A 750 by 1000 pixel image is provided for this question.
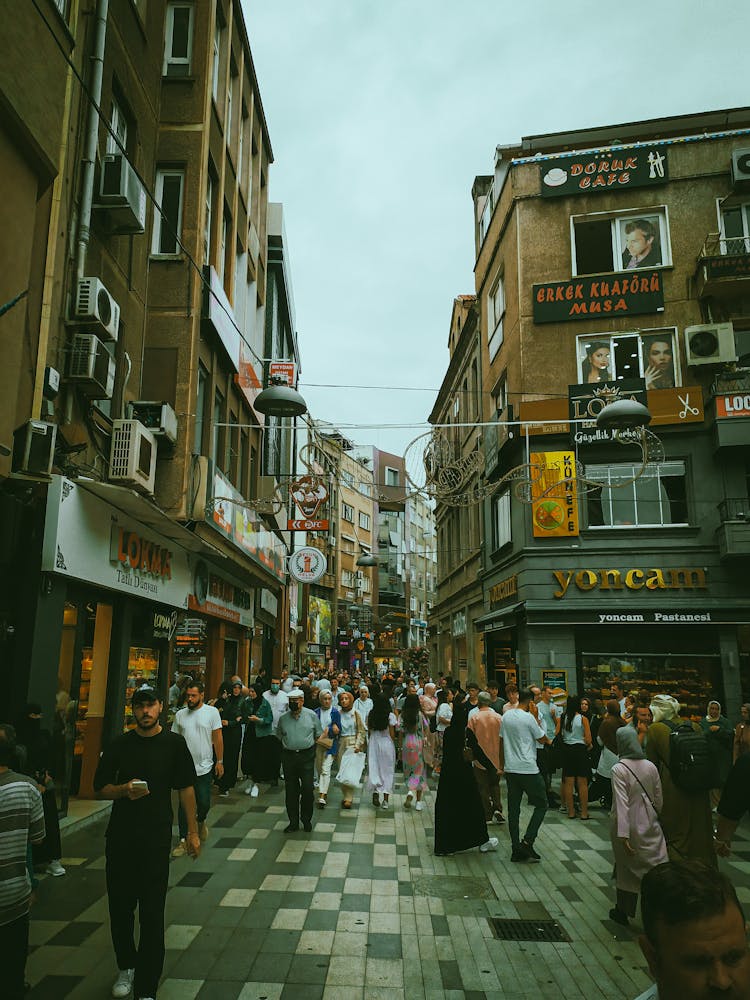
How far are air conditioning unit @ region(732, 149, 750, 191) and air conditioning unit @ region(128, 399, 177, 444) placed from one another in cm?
1688

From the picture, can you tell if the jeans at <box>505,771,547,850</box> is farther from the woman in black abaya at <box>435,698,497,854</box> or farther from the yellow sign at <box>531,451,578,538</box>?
the yellow sign at <box>531,451,578,538</box>

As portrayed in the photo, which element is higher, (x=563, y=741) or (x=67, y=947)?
(x=563, y=741)

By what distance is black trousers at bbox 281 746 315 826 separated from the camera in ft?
31.2

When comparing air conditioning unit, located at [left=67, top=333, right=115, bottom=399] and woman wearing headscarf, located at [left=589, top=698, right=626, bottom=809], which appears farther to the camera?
woman wearing headscarf, located at [left=589, top=698, right=626, bottom=809]

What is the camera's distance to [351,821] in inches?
410

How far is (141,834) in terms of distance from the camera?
4637 millimetres

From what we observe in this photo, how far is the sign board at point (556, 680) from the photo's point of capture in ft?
59.9

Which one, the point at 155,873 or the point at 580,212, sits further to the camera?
the point at 580,212

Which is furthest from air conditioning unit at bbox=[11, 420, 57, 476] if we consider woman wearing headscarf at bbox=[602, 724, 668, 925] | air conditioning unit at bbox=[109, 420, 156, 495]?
woman wearing headscarf at bbox=[602, 724, 668, 925]

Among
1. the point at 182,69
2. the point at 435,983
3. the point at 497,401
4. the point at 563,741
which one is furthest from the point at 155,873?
the point at 497,401

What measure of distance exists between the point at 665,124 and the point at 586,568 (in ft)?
46.4

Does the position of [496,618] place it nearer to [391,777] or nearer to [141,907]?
[391,777]

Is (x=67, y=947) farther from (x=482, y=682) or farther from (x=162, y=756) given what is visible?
(x=482, y=682)

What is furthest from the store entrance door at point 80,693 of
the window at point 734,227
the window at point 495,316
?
the window at point 734,227
